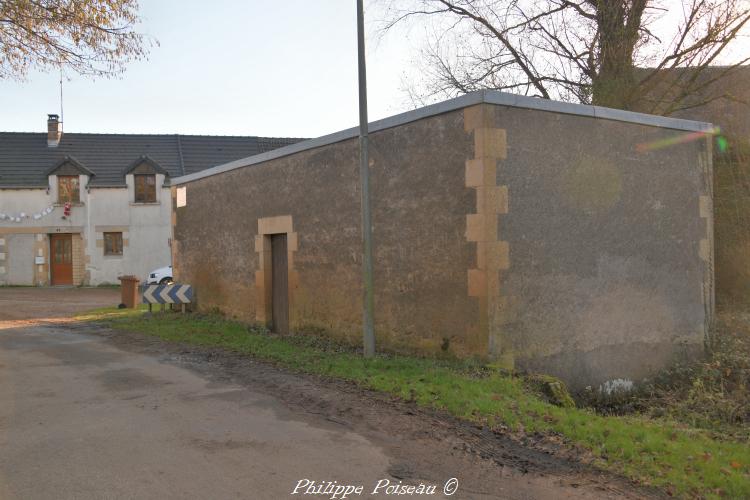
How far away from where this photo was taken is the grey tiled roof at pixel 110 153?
3048 cm

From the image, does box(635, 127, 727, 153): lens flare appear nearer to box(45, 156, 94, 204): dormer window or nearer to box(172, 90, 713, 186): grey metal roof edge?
box(172, 90, 713, 186): grey metal roof edge

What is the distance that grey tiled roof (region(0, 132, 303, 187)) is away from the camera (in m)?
30.5

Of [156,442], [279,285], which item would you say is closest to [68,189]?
[279,285]

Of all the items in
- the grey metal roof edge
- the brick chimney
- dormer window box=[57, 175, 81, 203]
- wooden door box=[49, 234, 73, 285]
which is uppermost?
the brick chimney

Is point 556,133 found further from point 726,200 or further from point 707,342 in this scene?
point 726,200

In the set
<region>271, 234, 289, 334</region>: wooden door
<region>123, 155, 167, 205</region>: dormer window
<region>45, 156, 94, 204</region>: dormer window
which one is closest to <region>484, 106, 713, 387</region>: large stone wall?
<region>271, 234, 289, 334</region>: wooden door

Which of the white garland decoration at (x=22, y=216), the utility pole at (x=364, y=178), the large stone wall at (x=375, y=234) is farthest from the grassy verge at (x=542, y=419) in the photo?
the white garland decoration at (x=22, y=216)

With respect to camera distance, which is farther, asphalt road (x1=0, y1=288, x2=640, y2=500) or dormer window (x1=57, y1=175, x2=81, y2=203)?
dormer window (x1=57, y1=175, x2=81, y2=203)

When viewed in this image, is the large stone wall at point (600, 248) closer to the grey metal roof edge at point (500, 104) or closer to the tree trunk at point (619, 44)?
the grey metal roof edge at point (500, 104)

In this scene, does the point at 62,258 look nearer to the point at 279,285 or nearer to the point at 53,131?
the point at 53,131

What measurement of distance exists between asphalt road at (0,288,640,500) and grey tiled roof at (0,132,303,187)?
78.2ft

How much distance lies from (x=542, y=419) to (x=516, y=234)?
9.68ft

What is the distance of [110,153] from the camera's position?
32.1m

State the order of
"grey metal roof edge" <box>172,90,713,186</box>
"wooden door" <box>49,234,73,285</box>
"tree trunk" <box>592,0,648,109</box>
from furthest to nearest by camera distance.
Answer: "wooden door" <box>49,234,73,285</box> < "tree trunk" <box>592,0,648,109</box> < "grey metal roof edge" <box>172,90,713,186</box>
